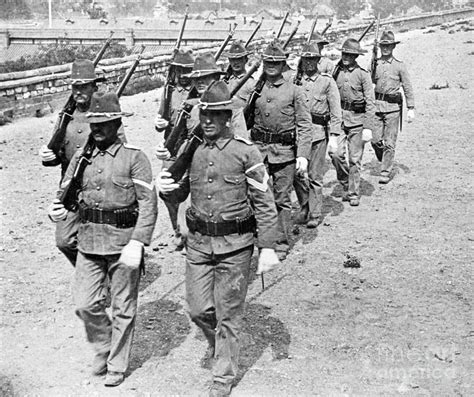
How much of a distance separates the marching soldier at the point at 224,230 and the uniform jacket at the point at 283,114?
2982 millimetres

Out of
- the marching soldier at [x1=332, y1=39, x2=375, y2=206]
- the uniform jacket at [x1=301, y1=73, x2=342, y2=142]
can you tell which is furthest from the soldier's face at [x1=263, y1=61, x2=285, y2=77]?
the marching soldier at [x1=332, y1=39, x2=375, y2=206]

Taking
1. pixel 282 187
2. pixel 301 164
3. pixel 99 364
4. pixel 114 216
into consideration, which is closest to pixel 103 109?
pixel 114 216

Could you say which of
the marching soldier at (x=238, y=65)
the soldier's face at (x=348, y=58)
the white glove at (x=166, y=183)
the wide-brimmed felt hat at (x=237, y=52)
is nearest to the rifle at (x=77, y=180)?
the white glove at (x=166, y=183)

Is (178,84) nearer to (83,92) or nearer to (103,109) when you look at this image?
(83,92)

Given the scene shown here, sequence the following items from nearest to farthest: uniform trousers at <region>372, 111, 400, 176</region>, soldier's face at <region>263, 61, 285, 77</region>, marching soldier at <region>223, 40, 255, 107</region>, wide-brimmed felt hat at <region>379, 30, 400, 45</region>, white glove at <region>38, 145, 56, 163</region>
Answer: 1. white glove at <region>38, 145, 56, 163</region>
2. soldier's face at <region>263, 61, 285, 77</region>
3. marching soldier at <region>223, 40, 255, 107</region>
4. wide-brimmed felt hat at <region>379, 30, 400, 45</region>
5. uniform trousers at <region>372, 111, 400, 176</region>

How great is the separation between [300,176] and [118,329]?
403 centimetres

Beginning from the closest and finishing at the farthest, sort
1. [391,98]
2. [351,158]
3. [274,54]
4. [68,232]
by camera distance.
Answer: [68,232]
[274,54]
[351,158]
[391,98]

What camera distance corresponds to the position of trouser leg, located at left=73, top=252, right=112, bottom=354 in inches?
222

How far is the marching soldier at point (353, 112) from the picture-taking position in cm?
1105

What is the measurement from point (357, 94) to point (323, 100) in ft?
3.98

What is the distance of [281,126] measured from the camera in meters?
8.64

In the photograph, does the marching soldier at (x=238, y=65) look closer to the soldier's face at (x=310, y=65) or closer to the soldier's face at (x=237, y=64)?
the soldier's face at (x=237, y=64)

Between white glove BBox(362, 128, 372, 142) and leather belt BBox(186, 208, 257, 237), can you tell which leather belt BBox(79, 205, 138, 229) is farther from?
white glove BBox(362, 128, 372, 142)

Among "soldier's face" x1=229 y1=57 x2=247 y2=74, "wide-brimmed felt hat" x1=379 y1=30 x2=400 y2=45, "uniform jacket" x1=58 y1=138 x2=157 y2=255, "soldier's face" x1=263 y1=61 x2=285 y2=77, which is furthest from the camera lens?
"wide-brimmed felt hat" x1=379 y1=30 x2=400 y2=45
